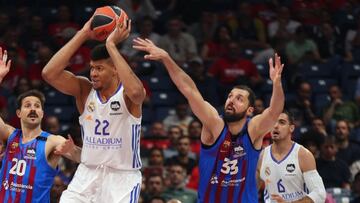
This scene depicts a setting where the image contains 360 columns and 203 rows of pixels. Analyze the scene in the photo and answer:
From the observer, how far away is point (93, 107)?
970 centimetres

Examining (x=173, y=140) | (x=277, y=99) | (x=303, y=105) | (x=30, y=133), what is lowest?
(x=30, y=133)

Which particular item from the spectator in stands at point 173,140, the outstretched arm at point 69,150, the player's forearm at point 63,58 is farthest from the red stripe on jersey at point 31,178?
the spectator in stands at point 173,140

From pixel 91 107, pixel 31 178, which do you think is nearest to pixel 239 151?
pixel 91 107

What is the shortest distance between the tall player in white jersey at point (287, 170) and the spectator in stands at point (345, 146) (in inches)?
162

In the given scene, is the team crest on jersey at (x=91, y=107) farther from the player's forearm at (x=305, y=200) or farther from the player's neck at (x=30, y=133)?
the player's forearm at (x=305, y=200)

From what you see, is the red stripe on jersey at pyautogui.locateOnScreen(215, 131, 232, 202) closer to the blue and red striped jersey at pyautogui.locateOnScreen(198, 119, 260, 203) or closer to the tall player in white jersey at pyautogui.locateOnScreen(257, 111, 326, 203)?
the blue and red striped jersey at pyautogui.locateOnScreen(198, 119, 260, 203)

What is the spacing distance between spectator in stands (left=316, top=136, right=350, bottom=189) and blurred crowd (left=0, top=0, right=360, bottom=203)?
0.01 metres

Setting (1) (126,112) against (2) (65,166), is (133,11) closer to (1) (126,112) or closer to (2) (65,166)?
(2) (65,166)

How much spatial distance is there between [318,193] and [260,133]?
4.12 ft

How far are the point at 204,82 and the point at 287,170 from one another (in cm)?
559

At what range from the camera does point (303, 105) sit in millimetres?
16797

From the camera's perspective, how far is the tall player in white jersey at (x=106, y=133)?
9.55 m

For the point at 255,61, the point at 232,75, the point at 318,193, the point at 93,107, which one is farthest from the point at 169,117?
the point at 93,107

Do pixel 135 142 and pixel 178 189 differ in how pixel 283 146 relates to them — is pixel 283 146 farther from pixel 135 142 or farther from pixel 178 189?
pixel 178 189
